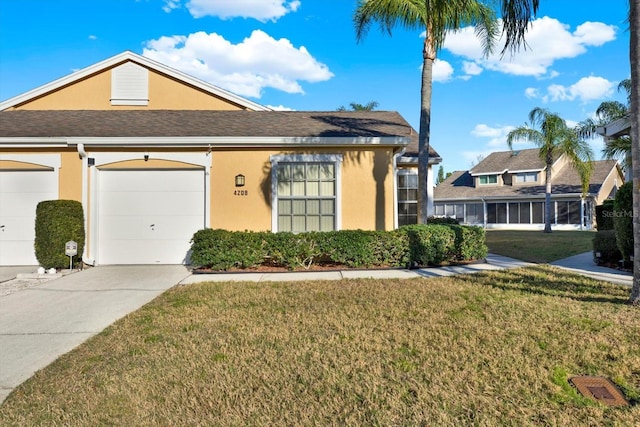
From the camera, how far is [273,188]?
9.26 meters

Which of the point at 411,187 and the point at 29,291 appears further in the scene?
the point at 411,187

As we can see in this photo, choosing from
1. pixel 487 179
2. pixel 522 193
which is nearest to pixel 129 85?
pixel 522 193

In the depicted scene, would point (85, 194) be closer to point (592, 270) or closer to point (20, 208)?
point (20, 208)

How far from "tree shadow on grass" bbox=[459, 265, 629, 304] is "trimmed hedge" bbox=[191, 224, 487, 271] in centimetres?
134

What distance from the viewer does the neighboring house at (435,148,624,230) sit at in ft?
90.0

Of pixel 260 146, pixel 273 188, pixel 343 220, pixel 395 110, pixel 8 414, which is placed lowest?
pixel 8 414

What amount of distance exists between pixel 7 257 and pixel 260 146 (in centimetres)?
675

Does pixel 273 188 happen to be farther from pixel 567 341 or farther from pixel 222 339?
pixel 567 341

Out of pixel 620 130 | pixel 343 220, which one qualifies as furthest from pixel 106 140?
pixel 620 130

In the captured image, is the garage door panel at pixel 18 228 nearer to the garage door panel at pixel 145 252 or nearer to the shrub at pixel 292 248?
the garage door panel at pixel 145 252

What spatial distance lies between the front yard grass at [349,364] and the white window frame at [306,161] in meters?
3.89

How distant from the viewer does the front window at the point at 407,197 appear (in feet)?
39.0

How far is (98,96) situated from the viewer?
12.2 metres

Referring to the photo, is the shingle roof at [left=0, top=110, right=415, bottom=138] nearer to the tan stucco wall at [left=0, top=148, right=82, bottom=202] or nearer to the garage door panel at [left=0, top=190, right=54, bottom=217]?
the tan stucco wall at [left=0, top=148, right=82, bottom=202]
